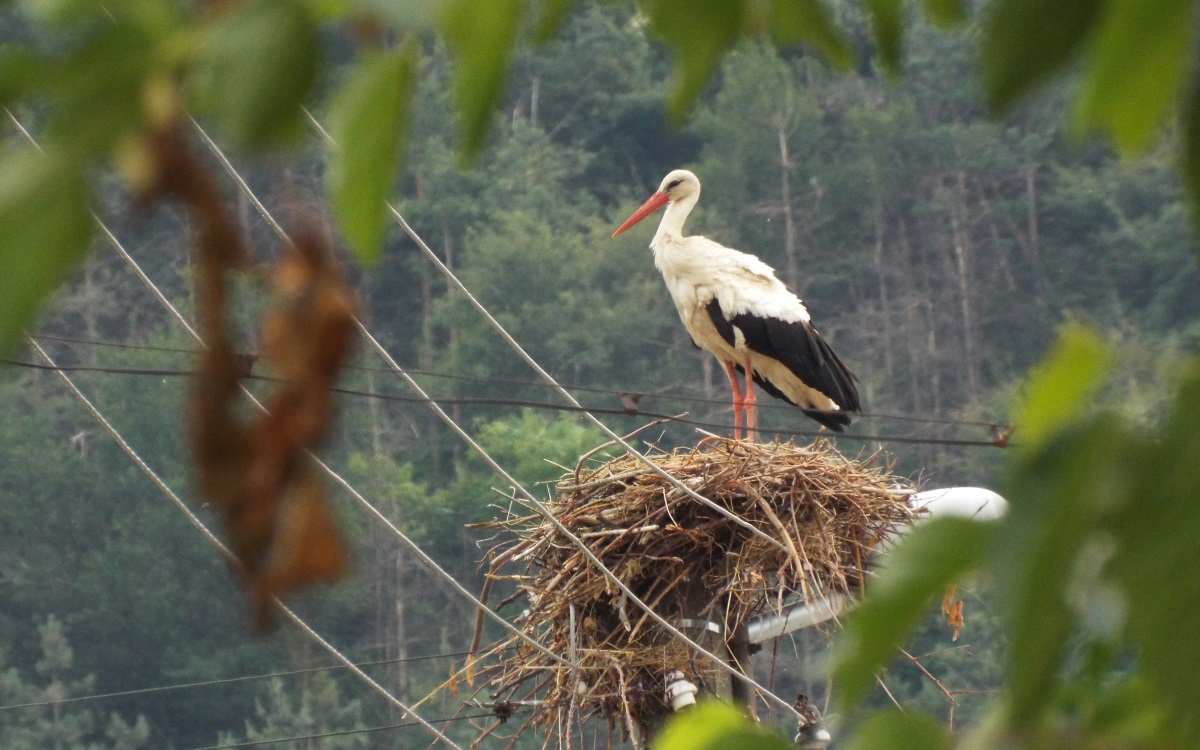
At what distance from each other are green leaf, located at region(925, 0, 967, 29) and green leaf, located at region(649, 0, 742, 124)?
0.67 ft

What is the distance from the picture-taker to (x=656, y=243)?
8.26 m

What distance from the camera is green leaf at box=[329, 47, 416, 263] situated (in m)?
0.59

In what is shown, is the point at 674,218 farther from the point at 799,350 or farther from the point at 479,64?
the point at 479,64

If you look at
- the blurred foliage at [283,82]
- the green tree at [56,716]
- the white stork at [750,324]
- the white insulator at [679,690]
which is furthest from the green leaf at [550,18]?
the green tree at [56,716]

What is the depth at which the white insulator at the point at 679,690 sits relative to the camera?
18.6ft

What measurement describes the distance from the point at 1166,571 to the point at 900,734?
4.2 inches

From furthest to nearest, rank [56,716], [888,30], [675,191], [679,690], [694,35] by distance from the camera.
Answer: [56,716]
[675,191]
[679,690]
[888,30]
[694,35]

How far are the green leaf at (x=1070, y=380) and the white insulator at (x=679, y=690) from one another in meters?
5.06

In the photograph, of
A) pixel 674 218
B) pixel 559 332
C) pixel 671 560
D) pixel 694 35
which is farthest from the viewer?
pixel 559 332

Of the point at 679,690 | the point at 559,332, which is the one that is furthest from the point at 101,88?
the point at 559,332

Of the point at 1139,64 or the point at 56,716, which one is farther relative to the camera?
the point at 56,716

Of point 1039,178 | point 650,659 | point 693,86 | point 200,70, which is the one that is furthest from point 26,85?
point 1039,178

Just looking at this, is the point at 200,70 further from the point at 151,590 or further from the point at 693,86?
the point at 151,590

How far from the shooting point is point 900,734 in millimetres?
631
